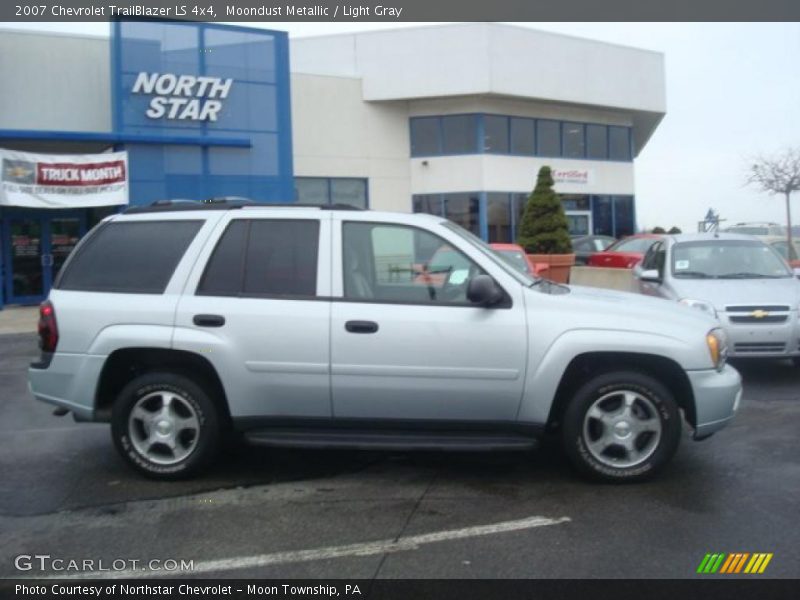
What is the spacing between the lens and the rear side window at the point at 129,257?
17.5ft

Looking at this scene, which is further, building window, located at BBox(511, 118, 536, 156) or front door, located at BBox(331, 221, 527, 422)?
building window, located at BBox(511, 118, 536, 156)

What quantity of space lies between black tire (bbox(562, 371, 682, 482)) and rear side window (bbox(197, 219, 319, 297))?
191cm

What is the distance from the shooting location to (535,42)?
86.5 feet

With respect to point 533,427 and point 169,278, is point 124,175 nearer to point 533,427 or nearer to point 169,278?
point 169,278

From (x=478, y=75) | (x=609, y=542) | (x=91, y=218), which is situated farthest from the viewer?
(x=478, y=75)

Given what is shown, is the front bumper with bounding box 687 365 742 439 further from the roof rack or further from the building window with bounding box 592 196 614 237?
the building window with bounding box 592 196 614 237

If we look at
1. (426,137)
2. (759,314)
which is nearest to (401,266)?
(759,314)

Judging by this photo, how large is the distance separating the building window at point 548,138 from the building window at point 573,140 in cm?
33

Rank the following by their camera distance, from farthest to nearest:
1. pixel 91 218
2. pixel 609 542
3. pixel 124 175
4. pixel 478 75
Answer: pixel 478 75
pixel 91 218
pixel 124 175
pixel 609 542

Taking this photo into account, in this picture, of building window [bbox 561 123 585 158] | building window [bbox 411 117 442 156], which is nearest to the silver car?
building window [bbox 411 117 442 156]

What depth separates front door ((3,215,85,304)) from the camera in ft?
62.1

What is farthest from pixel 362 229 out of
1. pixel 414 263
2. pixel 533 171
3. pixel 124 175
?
pixel 533 171

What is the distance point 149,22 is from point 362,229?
630 inches

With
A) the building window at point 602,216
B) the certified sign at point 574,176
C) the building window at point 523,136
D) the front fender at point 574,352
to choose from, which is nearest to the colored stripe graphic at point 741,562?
the front fender at point 574,352
